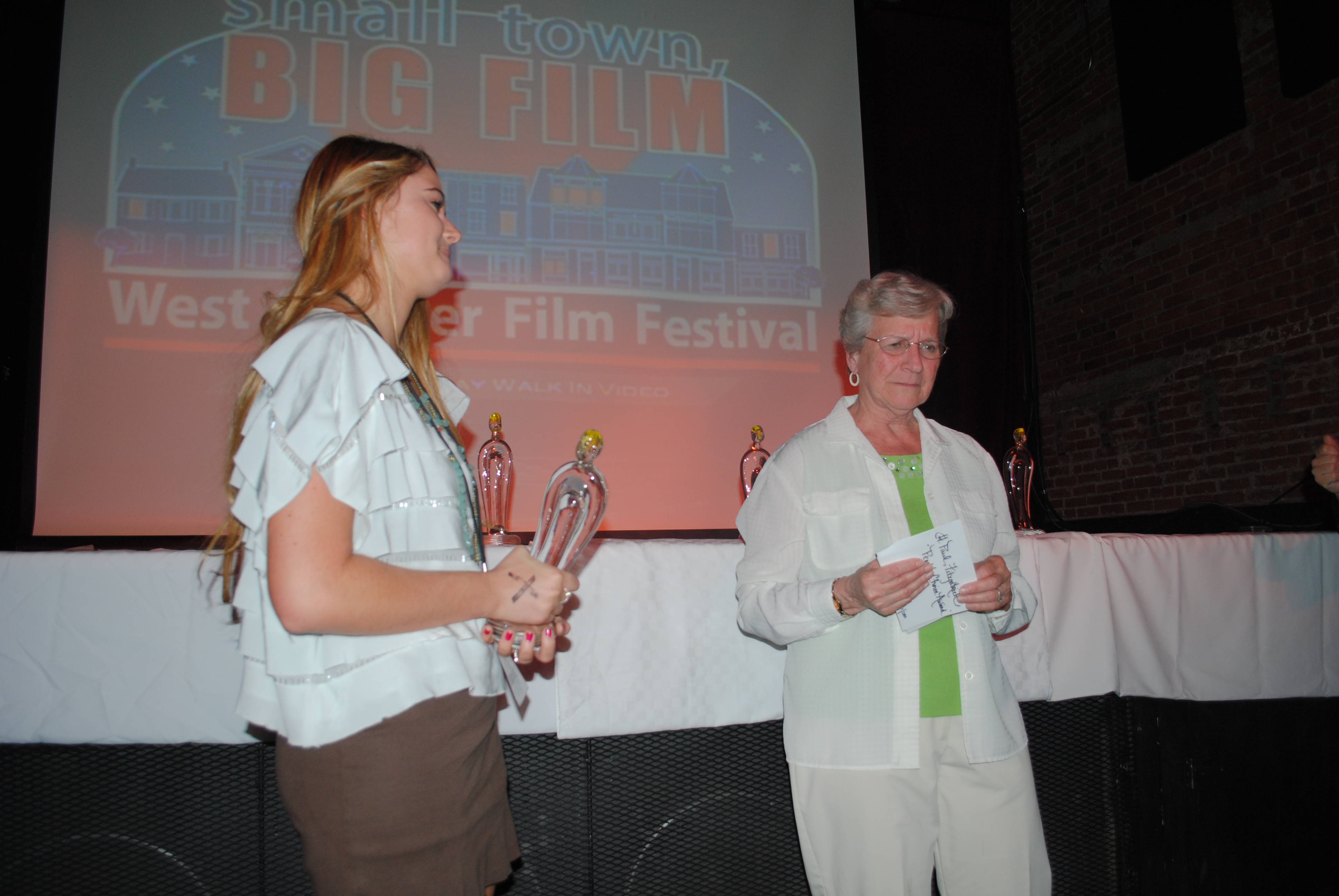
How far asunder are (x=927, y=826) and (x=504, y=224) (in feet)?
9.57

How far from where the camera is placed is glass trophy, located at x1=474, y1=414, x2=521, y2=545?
82.0 inches

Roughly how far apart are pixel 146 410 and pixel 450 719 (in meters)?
3.06

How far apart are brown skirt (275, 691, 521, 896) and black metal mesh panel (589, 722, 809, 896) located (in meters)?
0.89

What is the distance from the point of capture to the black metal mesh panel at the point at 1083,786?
1877mm

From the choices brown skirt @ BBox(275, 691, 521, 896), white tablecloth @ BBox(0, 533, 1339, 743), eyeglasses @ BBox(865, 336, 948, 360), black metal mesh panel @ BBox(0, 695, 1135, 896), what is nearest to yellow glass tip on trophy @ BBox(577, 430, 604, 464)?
brown skirt @ BBox(275, 691, 521, 896)

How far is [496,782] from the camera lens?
0.94 metres

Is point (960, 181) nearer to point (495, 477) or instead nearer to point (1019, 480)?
point (1019, 480)

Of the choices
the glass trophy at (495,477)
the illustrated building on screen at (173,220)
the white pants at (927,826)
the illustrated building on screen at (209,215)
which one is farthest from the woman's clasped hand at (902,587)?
the illustrated building on screen at (173,220)

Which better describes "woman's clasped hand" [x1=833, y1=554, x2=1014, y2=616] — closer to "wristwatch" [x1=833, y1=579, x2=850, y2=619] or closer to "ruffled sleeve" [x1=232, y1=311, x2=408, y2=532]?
"wristwatch" [x1=833, y1=579, x2=850, y2=619]

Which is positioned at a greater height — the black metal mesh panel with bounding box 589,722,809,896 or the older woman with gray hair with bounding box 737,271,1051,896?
the older woman with gray hair with bounding box 737,271,1051,896

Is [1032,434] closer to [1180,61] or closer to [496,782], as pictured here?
[1180,61]

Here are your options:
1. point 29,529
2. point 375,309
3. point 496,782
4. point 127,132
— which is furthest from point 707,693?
point 127,132

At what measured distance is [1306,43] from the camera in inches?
146

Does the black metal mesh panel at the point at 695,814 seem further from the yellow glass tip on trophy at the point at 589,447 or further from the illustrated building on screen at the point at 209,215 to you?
the illustrated building on screen at the point at 209,215
